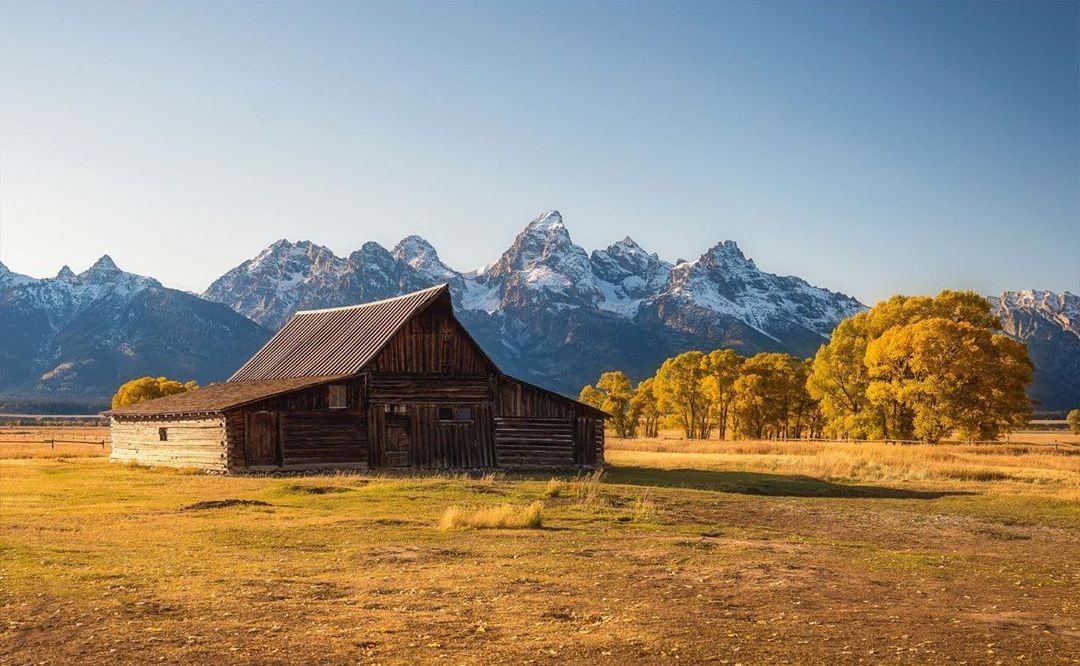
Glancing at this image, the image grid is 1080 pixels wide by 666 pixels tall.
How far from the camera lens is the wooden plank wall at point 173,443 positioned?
4444 centimetres

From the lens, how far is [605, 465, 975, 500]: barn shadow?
37.2 metres

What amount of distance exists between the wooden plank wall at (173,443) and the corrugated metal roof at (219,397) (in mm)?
627

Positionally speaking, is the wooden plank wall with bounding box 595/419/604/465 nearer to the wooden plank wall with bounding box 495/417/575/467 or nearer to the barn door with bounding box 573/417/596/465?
the barn door with bounding box 573/417/596/465

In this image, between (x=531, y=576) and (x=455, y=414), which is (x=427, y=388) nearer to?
(x=455, y=414)

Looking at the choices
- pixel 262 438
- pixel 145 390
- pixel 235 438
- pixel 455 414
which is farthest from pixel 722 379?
pixel 235 438

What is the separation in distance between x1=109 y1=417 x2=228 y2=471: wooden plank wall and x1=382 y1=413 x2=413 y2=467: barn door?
7830mm

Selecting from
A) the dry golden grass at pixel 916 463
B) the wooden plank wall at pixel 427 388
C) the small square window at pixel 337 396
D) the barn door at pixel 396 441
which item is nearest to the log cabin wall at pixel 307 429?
the small square window at pixel 337 396

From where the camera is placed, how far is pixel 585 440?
5266 centimetres

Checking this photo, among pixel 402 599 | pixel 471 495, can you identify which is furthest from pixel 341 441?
pixel 402 599

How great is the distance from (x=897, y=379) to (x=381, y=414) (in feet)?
124

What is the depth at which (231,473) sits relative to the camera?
43.2 metres

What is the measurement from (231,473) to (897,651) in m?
36.1

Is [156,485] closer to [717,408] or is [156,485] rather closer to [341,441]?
[341,441]

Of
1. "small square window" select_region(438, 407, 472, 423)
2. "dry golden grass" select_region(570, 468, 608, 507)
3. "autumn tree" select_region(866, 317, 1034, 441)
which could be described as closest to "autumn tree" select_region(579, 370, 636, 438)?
"autumn tree" select_region(866, 317, 1034, 441)
